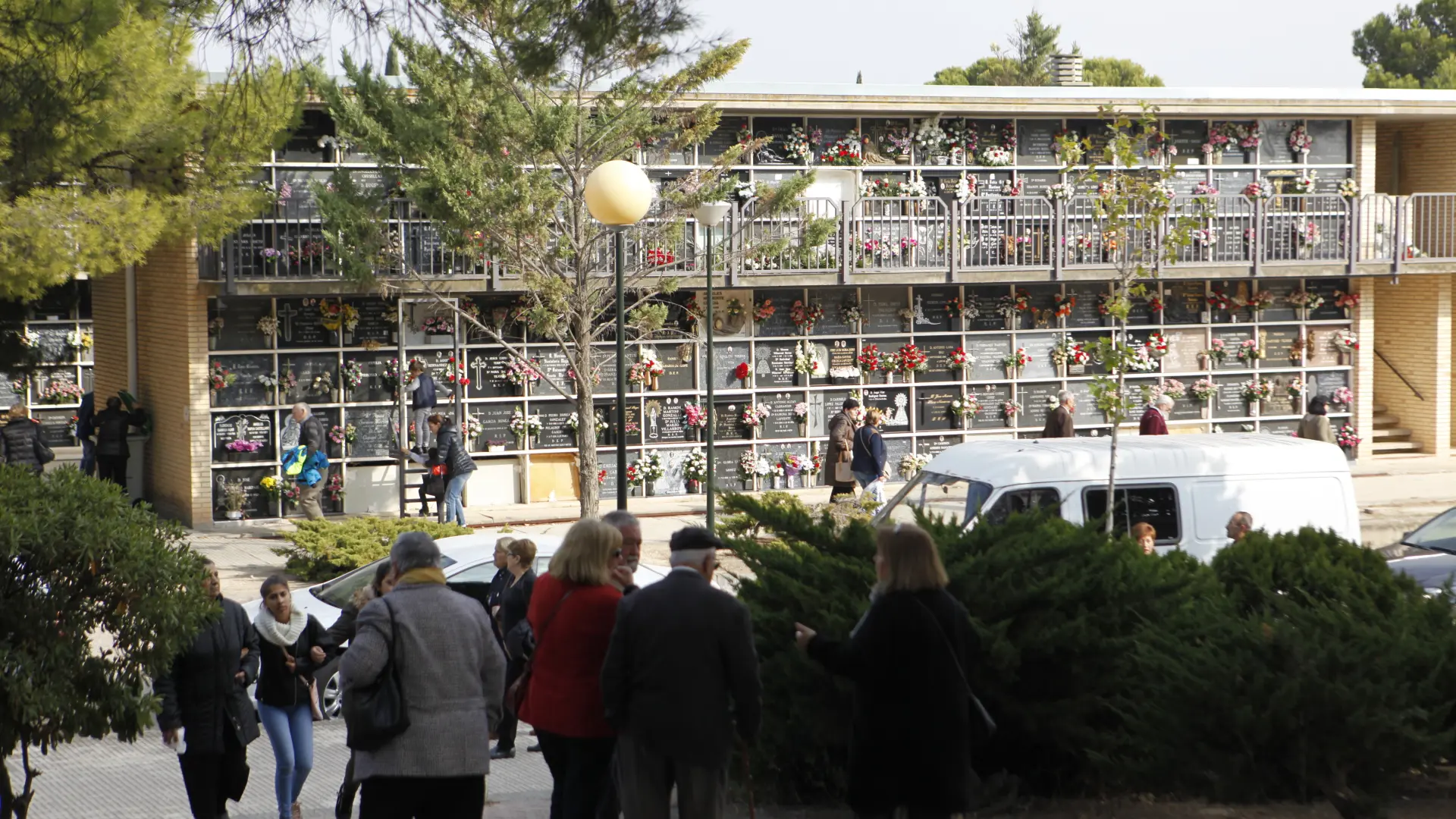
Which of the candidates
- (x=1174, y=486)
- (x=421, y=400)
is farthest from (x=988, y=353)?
(x=1174, y=486)

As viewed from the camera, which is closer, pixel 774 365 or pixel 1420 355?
pixel 774 365

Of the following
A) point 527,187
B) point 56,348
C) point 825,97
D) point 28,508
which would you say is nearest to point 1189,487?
point 527,187

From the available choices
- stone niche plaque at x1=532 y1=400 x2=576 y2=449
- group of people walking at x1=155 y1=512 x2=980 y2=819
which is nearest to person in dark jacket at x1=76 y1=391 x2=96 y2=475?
stone niche plaque at x1=532 y1=400 x2=576 y2=449

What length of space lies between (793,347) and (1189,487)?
11.4 meters

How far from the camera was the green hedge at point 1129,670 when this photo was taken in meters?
7.11

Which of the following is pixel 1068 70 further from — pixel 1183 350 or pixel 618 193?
pixel 618 193

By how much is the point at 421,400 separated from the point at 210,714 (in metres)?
14.2

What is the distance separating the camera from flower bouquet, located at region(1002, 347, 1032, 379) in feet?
84.7

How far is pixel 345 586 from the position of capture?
13.7 meters

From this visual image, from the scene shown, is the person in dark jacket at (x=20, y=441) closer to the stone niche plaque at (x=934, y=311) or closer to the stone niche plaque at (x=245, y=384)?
the stone niche plaque at (x=245, y=384)

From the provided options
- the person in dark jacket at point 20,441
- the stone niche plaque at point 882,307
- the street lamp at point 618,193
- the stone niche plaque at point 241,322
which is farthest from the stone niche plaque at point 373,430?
the street lamp at point 618,193

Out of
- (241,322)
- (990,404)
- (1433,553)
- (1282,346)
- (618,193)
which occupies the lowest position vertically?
(1433,553)

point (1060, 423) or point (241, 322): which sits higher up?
point (241, 322)

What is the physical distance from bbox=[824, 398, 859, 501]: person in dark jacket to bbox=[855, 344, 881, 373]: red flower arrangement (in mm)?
3611
